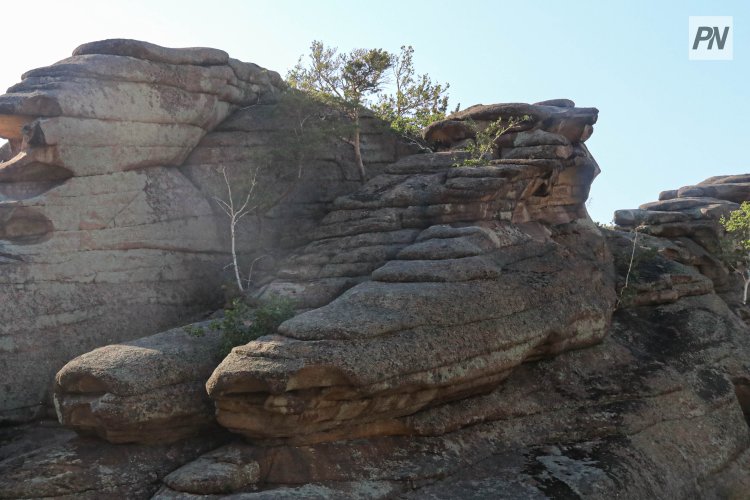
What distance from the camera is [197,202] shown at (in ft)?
90.2

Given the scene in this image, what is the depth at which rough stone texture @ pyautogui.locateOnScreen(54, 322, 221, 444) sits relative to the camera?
59.4 feet

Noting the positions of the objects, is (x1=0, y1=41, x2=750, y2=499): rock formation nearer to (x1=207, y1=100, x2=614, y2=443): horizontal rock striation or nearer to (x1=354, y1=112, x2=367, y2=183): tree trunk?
(x1=207, y1=100, x2=614, y2=443): horizontal rock striation

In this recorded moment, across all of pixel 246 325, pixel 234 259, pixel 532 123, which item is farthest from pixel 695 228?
pixel 246 325

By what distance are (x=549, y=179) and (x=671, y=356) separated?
7563 millimetres

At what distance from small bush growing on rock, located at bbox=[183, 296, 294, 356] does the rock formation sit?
0.41m

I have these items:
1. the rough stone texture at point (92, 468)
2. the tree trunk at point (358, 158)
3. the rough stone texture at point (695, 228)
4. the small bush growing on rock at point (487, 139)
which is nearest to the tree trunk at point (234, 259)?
the tree trunk at point (358, 158)

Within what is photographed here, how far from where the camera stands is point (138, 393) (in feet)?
59.6

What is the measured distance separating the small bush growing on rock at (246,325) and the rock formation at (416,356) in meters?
0.41

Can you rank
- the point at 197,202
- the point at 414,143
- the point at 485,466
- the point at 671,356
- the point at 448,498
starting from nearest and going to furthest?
the point at 448,498
the point at 485,466
the point at 671,356
the point at 197,202
the point at 414,143

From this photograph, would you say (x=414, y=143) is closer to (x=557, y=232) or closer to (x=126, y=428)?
(x=557, y=232)

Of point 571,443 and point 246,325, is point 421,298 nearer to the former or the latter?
point 246,325

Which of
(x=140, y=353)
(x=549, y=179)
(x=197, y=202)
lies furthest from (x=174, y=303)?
(x=549, y=179)

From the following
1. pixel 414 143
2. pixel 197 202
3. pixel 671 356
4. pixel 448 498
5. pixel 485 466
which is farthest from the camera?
pixel 414 143

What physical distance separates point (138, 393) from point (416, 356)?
682 cm
